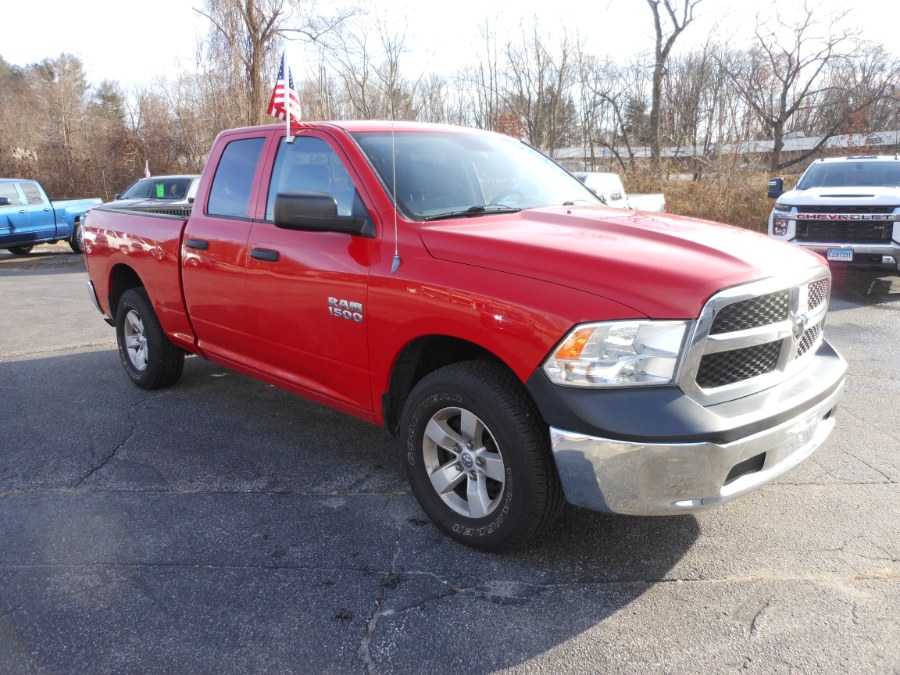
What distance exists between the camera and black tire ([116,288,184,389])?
5332 mm

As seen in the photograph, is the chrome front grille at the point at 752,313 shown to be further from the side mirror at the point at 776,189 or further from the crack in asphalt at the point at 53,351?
the side mirror at the point at 776,189

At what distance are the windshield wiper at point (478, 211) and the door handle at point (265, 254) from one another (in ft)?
3.21

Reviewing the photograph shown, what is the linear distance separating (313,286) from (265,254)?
1.59 feet

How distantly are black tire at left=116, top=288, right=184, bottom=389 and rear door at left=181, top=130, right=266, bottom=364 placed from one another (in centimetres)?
71

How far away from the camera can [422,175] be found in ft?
12.0

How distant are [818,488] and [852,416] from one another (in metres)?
1.40

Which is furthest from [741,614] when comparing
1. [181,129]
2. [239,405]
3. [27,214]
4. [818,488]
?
[181,129]

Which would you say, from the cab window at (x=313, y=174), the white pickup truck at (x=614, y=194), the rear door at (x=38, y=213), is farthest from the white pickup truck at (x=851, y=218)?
the rear door at (x=38, y=213)

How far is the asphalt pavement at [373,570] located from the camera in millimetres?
2484

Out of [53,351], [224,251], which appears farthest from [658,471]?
[53,351]

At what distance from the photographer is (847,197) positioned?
30.8ft

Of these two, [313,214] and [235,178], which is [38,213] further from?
[313,214]

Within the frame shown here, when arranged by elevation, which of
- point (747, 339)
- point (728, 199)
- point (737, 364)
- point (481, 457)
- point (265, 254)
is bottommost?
point (481, 457)

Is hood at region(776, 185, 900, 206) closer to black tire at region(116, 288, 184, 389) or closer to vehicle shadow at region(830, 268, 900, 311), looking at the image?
vehicle shadow at region(830, 268, 900, 311)
